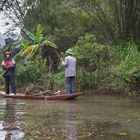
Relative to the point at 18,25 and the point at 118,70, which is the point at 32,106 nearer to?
the point at 118,70

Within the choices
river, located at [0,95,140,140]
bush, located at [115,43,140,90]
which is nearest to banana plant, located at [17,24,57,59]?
bush, located at [115,43,140,90]

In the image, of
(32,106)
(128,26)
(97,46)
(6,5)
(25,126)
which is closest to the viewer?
(25,126)

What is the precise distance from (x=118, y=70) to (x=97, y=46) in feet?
5.96

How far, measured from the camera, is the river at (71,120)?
907cm

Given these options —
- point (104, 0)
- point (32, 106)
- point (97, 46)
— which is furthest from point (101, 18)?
point (32, 106)

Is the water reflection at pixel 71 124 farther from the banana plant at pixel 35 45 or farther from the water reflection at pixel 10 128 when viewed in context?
the banana plant at pixel 35 45

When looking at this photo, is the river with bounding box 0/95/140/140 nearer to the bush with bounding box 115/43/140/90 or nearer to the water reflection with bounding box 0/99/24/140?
the water reflection with bounding box 0/99/24/140

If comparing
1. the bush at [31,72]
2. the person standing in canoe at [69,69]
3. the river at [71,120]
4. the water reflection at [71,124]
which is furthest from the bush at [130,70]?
the water reflection at [71,124]

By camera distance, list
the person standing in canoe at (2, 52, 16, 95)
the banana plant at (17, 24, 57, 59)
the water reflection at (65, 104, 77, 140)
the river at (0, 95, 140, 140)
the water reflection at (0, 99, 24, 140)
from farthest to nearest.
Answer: the banana plant at (17, 24, 57, 59) → the person standing in canoe at (2, 52, 16, 95) → the river at (0, 95, 140, 140) → the water reflection at (65, 104, 77, 140) → the water reflection at (0, 99, 24, 140)

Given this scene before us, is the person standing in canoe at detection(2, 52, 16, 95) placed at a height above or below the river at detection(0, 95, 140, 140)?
above

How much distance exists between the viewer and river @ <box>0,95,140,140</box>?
9070 millimetres

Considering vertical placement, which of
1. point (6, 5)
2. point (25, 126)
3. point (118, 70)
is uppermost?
point (6, 5)

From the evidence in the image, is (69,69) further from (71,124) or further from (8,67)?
(71,124)

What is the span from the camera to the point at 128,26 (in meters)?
23.9
